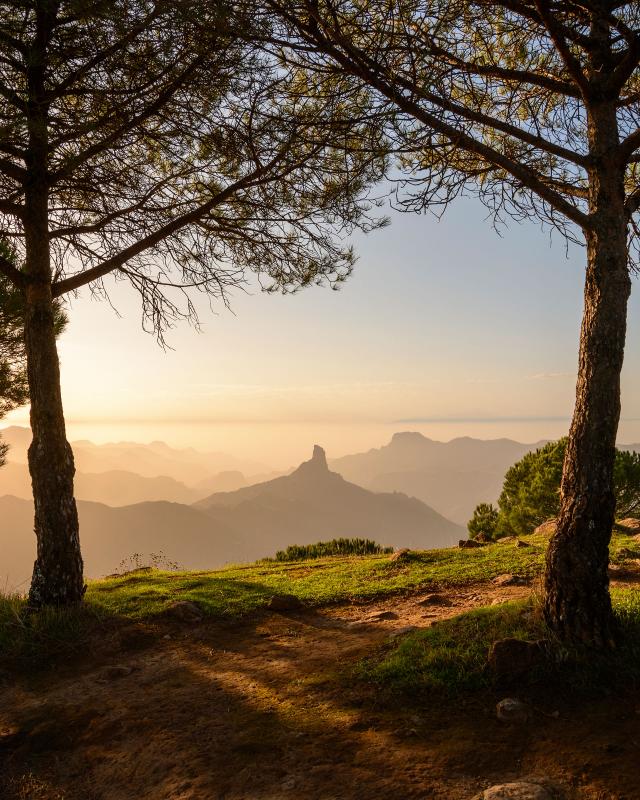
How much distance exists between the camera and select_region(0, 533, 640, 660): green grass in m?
6.38

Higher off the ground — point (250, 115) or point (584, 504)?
point (250, 115)

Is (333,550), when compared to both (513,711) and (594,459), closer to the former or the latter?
(594,459)

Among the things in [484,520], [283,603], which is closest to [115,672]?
[283,603]

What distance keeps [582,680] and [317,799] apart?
2.06 m

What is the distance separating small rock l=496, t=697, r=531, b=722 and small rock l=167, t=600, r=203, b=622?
400cm

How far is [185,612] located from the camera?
686cm

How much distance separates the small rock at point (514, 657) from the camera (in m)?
4.18

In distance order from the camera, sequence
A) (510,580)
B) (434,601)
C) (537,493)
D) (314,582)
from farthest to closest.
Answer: (537,493) < (314,582) < (510,580) < (434,601)

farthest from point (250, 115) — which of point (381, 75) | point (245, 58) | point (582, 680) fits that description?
point (582, 680)

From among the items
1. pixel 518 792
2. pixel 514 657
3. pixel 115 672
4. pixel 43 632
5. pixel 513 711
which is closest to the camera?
pixel 518 792

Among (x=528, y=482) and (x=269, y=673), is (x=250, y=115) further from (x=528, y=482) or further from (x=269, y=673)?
(x=528, y=482)

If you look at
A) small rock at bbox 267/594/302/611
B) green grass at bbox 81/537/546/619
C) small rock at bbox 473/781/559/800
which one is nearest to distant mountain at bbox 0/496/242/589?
green grass at bbox 81/537/546/619

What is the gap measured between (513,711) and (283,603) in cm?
370

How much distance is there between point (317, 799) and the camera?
3.18m
